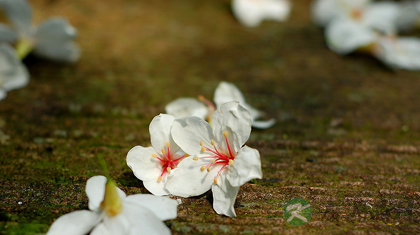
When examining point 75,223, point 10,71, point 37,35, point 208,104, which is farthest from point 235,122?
point 37,35

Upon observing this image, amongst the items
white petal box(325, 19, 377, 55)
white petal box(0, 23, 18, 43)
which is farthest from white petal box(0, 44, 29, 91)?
white petal box(325, 19, 377, 55)

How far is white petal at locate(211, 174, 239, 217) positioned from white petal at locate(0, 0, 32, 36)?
42.7 inches

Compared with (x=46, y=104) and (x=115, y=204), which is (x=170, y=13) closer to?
(x=46, y=104)

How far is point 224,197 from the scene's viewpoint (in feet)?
2.62

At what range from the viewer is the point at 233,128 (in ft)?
2.78

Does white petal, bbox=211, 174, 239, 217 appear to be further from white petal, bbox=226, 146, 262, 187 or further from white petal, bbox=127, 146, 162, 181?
white petal, bbox=127, 146, 162, 181

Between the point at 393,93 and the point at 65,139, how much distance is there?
1.30 metres

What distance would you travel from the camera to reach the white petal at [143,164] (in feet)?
2.78

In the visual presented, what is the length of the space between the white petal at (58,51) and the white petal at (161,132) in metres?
0.72

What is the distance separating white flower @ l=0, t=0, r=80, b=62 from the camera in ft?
4.24

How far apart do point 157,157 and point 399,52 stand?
1.31m

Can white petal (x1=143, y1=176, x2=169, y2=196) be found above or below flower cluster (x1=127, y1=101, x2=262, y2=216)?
below

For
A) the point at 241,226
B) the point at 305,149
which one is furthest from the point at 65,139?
the point at 305,149

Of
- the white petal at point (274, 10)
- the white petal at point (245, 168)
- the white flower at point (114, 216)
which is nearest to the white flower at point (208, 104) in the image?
the white petal at point (245, 168)
